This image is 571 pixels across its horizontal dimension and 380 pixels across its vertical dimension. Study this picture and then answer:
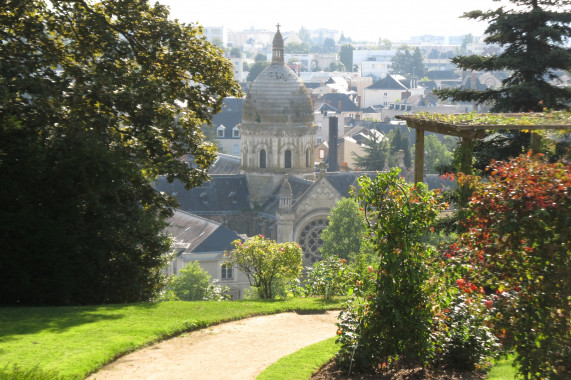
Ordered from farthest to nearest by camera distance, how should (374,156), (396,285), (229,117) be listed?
1. (229,117)
2. (374,156)
3. (396,285)

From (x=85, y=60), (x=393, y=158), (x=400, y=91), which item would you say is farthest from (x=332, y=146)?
(x=400, y=91)

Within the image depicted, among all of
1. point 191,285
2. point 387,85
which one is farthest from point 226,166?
point 387,85

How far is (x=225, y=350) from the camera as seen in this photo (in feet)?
54.7

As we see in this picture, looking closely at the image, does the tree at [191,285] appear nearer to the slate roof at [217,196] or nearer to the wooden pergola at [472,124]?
the slate roof at [217,196]

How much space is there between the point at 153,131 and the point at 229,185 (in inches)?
2066

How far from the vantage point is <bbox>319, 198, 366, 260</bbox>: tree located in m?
58.6

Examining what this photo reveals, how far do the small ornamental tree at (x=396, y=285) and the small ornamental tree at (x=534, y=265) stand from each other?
68.4 inches

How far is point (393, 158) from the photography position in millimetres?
102062

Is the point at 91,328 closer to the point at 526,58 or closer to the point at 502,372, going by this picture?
the point at 502,372

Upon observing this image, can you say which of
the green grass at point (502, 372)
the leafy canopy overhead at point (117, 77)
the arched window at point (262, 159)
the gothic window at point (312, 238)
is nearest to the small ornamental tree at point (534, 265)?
the green grass at point (502, 372)

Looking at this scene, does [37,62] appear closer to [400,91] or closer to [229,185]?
[229,185]

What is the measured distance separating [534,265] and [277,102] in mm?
63180

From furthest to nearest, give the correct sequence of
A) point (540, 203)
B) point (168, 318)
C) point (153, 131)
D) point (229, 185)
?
1. point (229, 185)
2. point (153, 131)
3. point (168, 318)
4. point (540, 203)

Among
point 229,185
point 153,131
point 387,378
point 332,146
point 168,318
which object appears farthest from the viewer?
point 332,146
